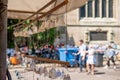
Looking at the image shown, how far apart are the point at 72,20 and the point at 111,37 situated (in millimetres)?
3845

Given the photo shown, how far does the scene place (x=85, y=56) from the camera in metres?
19.8

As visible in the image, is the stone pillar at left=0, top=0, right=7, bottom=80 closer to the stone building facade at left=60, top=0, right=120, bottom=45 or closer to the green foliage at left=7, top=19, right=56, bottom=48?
the green foliage at left=7, top=19, right=56, bottom=48

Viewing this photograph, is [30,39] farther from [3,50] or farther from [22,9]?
A: [3,50]

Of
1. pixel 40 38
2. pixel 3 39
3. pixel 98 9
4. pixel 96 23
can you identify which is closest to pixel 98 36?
pixel 96 23

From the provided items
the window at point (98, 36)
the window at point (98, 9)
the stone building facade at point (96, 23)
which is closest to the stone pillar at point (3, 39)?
the stone building facade at point (96, 23)

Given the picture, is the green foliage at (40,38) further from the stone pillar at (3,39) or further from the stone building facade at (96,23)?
the stone building facade at (96,23)

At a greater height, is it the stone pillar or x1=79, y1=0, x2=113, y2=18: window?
x1=79, y1=0, x2=113, y2=18: window

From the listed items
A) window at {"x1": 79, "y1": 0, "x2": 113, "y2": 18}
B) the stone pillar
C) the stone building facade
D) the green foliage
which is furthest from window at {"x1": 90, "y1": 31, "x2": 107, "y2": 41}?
the stone pillar

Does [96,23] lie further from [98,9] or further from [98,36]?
[98,9]

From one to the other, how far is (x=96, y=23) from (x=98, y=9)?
1.38 meters

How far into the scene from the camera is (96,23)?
35188 millimetres

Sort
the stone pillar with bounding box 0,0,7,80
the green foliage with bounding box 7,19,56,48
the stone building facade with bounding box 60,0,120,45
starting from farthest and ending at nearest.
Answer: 1. the stone building facade with bounding box 60,0,120,45
2. the green foliage with bounding box 7,19,56,48
3. the stone pillar with bounding box 0,0,7,80

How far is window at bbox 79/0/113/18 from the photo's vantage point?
35263mm

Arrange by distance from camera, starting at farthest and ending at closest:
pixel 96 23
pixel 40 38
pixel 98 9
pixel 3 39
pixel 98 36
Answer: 1. pixel 98 9
2. pixel 96 23
3. pixel 98 36
4. pixel 40 38
5. pixel 3 39
